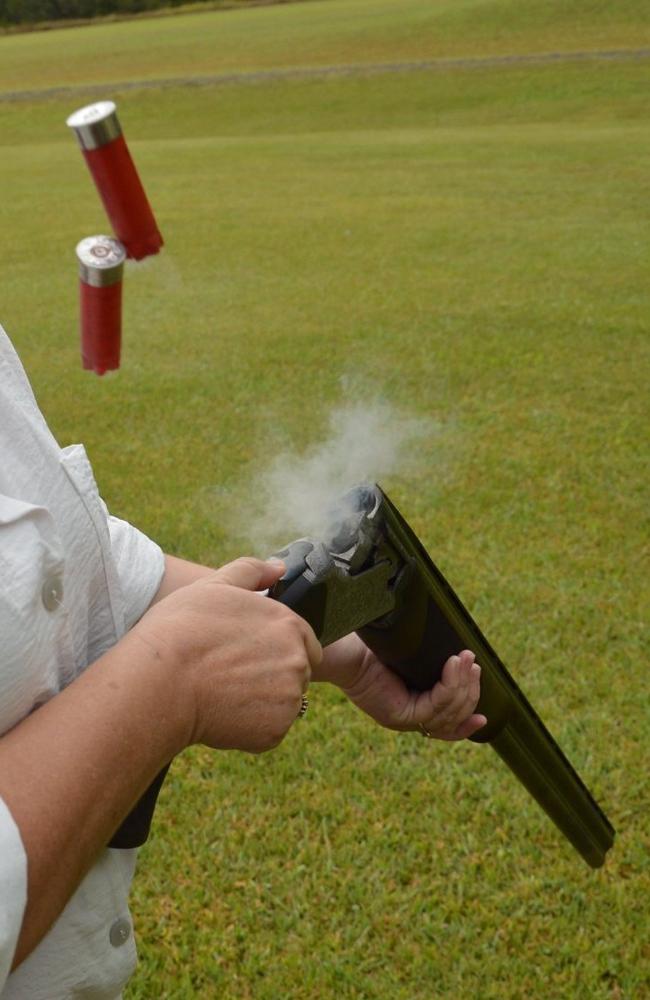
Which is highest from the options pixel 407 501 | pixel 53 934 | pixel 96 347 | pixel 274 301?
pixel 53 934

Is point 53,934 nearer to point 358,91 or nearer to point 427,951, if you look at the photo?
point 427,951

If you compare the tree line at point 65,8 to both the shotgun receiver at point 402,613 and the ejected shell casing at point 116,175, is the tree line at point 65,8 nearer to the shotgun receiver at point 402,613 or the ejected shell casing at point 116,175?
the ejected shell casing at point 116,175

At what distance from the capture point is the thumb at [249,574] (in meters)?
0.96

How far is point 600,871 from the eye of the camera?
2.45 m

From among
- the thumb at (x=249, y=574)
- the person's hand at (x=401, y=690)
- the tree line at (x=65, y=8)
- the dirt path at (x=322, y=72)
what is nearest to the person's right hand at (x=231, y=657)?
the thumb at (x=249, y=574)

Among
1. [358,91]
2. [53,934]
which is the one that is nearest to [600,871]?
[53,934]

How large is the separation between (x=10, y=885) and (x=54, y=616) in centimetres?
22

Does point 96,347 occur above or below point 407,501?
above

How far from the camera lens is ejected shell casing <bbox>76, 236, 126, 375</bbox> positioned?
12.1 feet

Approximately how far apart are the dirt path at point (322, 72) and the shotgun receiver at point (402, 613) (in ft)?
71.7

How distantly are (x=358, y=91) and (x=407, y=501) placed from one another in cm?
1907

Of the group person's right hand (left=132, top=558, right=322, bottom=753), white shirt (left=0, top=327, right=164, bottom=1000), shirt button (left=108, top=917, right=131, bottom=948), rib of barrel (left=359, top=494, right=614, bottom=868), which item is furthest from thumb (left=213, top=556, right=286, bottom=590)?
shirt button (left=108, top=917, right=131, bottom=948)

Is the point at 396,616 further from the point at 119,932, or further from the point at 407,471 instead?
the point at 407,471

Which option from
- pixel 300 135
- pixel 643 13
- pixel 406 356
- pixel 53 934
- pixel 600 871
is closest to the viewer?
pixel 53 934
